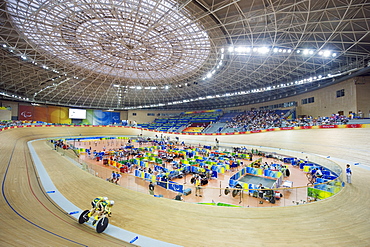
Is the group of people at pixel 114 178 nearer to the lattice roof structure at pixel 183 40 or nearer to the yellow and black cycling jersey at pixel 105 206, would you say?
the yellow and black cycling jersey at pixel 105 206

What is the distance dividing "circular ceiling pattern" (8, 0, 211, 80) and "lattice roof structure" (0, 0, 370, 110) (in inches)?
4.5

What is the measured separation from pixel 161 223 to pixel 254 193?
21.4 ft

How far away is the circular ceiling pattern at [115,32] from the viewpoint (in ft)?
54.0

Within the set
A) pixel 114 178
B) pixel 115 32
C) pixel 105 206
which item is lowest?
pixel 114 178

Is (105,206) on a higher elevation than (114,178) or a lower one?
higher

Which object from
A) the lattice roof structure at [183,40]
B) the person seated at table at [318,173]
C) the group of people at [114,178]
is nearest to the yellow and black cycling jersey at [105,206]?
the group of people at [114,178]

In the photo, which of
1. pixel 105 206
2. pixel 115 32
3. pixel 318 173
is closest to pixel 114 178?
pixel 105 206

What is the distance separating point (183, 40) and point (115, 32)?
874cm

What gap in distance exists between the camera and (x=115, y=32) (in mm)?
21016

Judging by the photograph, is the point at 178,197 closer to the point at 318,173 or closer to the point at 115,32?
the point at 318,173

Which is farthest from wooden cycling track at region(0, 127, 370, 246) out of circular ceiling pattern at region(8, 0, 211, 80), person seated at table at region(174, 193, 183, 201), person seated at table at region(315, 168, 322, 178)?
circular ceiling pattern at region(8, 0, 211, 80)

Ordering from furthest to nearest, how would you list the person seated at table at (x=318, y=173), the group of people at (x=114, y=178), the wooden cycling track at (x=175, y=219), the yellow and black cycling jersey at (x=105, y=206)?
the person seated at table at (x=318, y=173), the group of people at (x=114, y=178), the yellow and black cycling jersey at (x=105, y=206), the wooden cycling track at (x=175, y=219)

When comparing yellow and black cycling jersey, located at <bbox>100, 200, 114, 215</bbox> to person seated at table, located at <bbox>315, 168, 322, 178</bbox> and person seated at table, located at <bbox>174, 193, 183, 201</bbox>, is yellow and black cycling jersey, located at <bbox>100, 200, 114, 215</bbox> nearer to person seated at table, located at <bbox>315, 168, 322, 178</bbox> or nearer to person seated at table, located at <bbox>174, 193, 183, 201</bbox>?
person seated at table, located at <bbox>174, 193, 183, 201</bbox>

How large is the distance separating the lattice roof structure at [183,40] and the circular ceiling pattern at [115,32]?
0.12 meters
